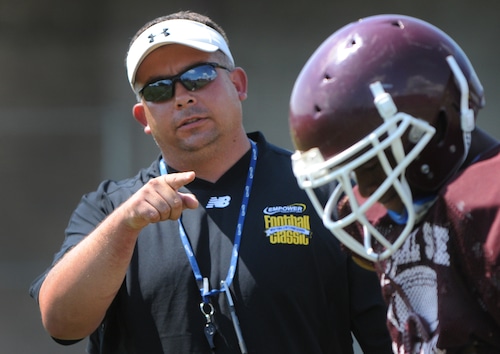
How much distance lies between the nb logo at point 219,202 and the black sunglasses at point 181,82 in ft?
1.17

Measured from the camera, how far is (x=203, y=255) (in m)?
2.99

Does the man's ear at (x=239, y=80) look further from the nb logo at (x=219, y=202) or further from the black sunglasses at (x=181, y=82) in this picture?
the nb logo at (x=219, y=202)

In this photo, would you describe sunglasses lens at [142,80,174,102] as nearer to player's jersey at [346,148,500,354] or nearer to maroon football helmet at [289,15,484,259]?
maroon football helmet at [289,15,484,259]

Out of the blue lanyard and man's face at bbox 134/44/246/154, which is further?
man's face at bbox 134/44/246/154

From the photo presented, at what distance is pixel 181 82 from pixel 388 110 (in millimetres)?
1202

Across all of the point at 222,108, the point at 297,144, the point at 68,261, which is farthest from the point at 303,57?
the point at 297,144

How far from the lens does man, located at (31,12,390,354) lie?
288 cm

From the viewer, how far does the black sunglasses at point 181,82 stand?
10.1 feet

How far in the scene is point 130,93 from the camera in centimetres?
563

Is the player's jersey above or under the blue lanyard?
under

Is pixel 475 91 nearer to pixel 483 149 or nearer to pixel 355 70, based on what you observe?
pixel 483 149

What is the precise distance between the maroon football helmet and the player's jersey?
8cm

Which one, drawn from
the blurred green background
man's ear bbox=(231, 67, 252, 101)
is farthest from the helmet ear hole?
the blurred green background

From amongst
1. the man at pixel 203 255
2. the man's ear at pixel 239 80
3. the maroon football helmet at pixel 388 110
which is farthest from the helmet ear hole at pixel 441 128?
the man's ear at pixel 239 80
